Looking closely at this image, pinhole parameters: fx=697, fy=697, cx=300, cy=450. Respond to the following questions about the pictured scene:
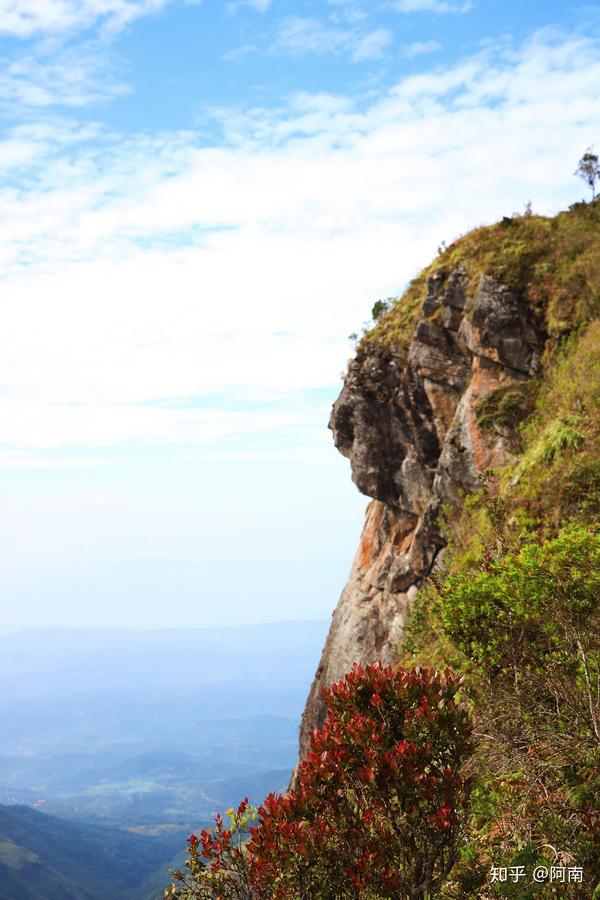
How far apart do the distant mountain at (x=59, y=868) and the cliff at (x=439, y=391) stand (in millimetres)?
133893

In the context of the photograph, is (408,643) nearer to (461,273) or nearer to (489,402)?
(489,402)

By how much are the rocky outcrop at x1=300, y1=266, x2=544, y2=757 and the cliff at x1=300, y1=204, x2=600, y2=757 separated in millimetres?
42

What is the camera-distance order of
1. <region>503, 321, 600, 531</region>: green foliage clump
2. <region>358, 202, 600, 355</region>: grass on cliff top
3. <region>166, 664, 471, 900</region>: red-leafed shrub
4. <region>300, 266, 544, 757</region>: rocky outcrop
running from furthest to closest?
1. <region>300, 266, 544, 757</region>: rocky outcrop
2. <region>358, 202, 600, 355</region>: grass on cliff top
3. <region>503, 321, 600, 531</region>: green foliage clump
4. <region>166, 664, 471, 900</region>: red-leafed shrub

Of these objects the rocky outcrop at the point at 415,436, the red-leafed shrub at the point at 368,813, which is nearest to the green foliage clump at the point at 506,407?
the rocky outcrop at the point at 415,436

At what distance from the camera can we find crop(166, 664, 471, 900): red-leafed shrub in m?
6.58

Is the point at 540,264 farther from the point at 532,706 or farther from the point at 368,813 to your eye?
the point at 368,813

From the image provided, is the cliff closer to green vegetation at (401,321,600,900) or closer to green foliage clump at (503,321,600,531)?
green foliage clump at (503,321,600,531)

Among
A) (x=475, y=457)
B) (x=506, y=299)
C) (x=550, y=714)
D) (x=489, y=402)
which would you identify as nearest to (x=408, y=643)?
(x=475, y=457)

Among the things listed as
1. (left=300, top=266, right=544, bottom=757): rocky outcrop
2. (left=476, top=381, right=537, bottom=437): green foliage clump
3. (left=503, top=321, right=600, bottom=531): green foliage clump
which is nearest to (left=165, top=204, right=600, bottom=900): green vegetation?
(left=503, top=321, right=600, bottom=531): green foliage clump

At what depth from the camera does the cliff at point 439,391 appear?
21984 mm

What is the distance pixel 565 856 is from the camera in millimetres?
7535

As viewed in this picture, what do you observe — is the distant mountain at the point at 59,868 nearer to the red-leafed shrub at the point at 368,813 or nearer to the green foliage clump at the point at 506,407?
the green foliage clump at the point at 506,407

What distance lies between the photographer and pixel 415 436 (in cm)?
2639

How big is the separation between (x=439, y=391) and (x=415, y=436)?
2219mm
